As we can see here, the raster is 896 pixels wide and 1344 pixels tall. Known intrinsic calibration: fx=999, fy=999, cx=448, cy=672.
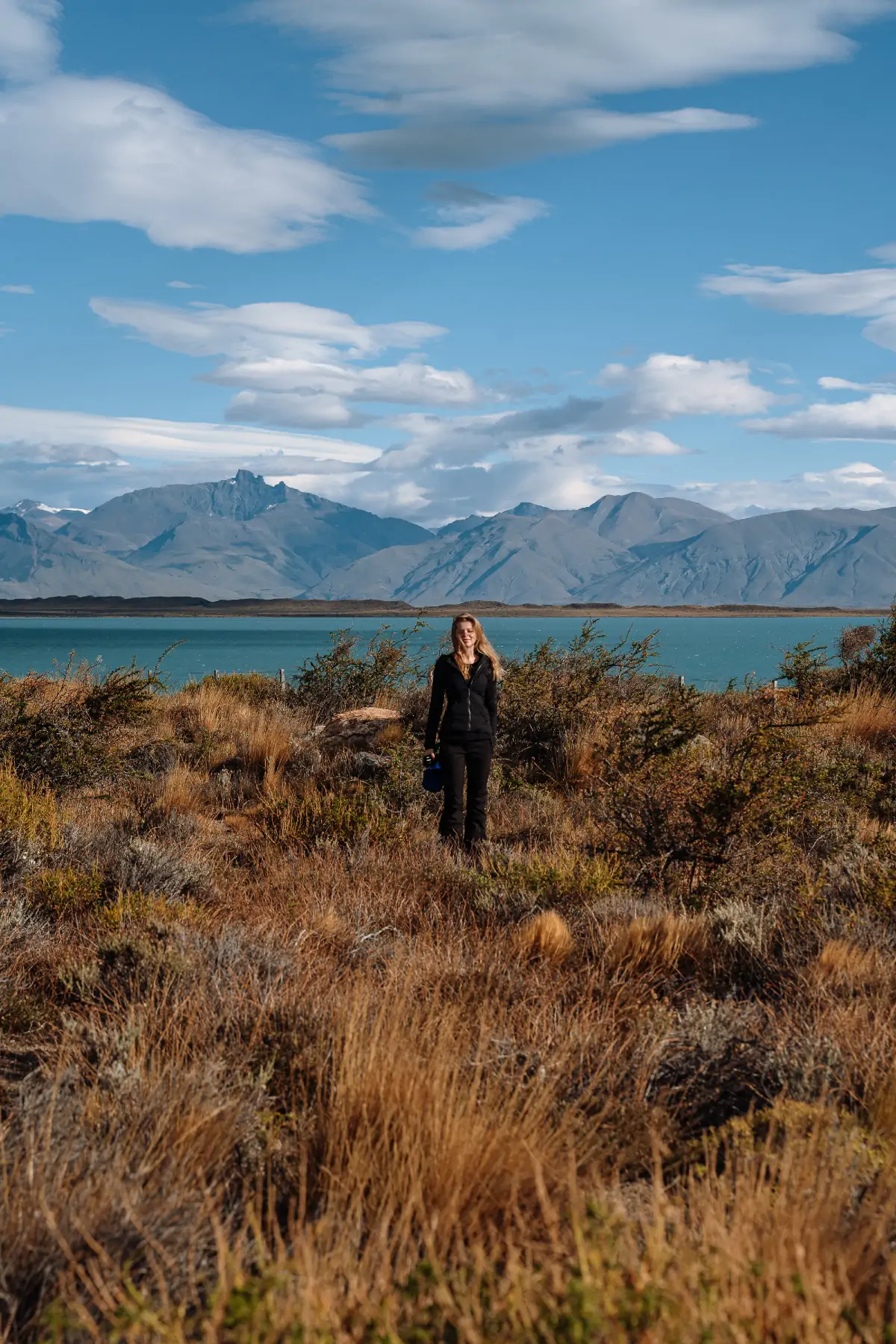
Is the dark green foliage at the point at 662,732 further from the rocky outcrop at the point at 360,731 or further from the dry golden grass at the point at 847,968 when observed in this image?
the rocky outcrop at the point at 360,731

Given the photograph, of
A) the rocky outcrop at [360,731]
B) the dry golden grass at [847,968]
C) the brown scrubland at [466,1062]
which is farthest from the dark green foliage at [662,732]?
the rocky outcrop at [360,731]

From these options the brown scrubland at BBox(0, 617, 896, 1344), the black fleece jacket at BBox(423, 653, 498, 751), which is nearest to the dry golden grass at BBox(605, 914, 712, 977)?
the brown scrubland at BBox(0, 617, 896, 1344)

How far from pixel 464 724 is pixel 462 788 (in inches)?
23.5

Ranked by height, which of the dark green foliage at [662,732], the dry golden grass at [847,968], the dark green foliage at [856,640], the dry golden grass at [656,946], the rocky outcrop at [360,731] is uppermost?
the dark green foliage at [856,640]

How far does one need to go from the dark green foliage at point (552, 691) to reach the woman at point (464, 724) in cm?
376

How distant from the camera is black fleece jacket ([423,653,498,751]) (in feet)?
29.7

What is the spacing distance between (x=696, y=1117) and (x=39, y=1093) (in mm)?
2531

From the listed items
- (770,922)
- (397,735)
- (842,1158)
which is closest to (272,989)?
(842,1158)

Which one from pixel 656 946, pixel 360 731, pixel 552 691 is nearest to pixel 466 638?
pixel 656 946

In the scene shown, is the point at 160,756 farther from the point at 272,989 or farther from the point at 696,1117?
the point at 696,1117

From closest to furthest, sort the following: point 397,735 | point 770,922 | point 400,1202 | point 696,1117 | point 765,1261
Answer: point 765,1261
point 400,1202
point 696,1117
point 770,922
point 397,735

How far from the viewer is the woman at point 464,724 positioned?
9047 millimetres

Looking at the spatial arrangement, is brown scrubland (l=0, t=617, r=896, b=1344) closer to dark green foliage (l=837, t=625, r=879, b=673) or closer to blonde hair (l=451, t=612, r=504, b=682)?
blonde hair (l=451, t=612, r=504, b=682)

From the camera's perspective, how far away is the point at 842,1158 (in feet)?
10.2
